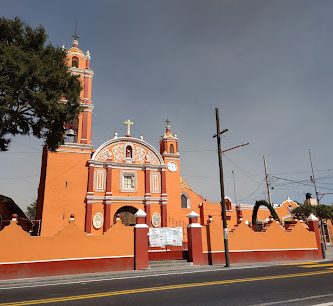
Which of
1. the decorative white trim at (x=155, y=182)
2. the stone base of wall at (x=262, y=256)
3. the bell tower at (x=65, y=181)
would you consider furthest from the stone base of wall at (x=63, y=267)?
the decorative white trim at (x=155, y=182)

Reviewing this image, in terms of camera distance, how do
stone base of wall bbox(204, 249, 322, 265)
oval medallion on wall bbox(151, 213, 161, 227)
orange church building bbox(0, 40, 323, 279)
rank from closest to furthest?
1. orange church building bbox(0, 40, 323, 279)
2. stone base of wall bbox(204, 249, 322, 265)
3. oval medallion on wall bbox(151, 213, 161, 227)

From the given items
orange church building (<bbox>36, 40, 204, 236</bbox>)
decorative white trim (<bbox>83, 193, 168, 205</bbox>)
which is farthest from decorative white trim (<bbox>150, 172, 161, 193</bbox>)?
decorative white trim (<bbox>83, 193, 168, 205</bbox>)

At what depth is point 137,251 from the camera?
53.5ft

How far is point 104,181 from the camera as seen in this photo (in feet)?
87.8

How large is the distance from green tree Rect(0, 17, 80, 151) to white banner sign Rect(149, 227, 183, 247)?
7814 mm

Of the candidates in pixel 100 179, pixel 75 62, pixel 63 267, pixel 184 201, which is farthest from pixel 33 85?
pixel 184 201

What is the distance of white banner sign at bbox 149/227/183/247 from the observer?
1808 cm

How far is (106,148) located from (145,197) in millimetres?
5436

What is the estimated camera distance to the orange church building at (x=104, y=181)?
24984 millimetres

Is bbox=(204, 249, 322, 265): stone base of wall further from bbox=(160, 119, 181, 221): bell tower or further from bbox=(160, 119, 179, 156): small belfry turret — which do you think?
bbox=(160, 119, 179, 156): small belfry turret

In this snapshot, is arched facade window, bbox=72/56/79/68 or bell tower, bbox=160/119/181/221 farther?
arched facade window, bbox=72/56/79/68

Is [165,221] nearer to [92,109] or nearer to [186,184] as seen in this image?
[186,184]

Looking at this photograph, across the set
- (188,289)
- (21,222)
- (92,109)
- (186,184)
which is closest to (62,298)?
(188,289)

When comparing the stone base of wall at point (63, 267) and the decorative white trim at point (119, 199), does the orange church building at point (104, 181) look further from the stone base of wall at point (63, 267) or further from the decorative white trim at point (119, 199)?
the stone base of wall at point (63, 267)
